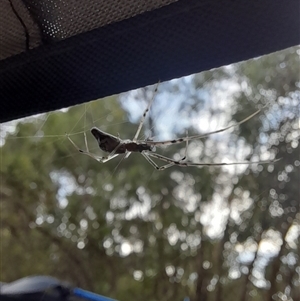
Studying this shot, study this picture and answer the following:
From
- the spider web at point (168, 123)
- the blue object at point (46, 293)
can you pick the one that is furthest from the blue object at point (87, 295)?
the spider web at point (168, 123)

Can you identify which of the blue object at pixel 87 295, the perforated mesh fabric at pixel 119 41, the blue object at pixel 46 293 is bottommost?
the blue object at pixel 87 295

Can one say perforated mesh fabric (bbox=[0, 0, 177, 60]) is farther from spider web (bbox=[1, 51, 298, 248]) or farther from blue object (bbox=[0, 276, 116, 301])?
blue object (bbox=[0, 276, 116, 301])

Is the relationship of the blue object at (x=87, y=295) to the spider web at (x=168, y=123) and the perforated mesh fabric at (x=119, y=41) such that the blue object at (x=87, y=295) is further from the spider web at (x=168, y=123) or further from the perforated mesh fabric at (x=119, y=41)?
the perforated mesh fabric at (x=119, y=41)

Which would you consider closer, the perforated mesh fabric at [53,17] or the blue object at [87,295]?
the perforated mesh fabric at [53,17]

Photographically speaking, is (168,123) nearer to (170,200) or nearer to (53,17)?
(170,200)

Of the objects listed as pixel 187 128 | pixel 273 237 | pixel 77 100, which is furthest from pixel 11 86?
pixel 273 237

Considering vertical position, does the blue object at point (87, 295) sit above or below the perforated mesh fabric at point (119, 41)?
below

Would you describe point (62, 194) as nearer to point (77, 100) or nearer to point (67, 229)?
point (67, 229)
